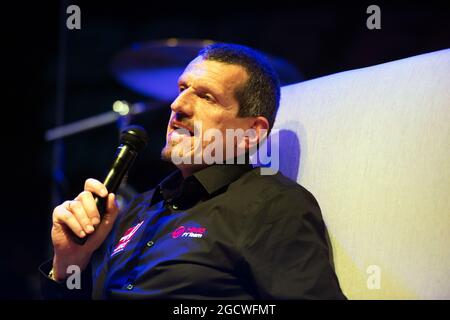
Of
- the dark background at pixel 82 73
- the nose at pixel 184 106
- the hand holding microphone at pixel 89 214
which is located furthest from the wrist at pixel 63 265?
the dark background at pixel 82 73

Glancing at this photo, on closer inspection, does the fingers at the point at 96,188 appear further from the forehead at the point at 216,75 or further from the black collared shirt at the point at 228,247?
the forehead at the point at 216,75

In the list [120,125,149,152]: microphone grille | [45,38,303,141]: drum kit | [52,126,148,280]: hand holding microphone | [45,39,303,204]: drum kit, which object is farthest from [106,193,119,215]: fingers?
[45,38,303,141]: drum kit

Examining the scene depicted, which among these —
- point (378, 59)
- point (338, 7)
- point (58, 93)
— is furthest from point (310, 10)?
point (58, 93)

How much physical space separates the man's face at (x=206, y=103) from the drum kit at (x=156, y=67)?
56cm

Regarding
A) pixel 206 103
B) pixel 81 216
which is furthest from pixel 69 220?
pixel 206 103

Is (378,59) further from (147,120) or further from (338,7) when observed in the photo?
(147,120)

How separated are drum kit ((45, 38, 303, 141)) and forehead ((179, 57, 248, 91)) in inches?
21.6

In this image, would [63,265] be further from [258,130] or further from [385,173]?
[385,173]

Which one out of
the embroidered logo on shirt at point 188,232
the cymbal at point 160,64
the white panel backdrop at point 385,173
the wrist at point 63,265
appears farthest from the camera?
the cymbal at point 160,64

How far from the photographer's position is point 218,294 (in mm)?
950

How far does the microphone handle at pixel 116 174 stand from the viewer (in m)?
0.99

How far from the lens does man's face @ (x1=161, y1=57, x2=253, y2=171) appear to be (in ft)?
3.79
